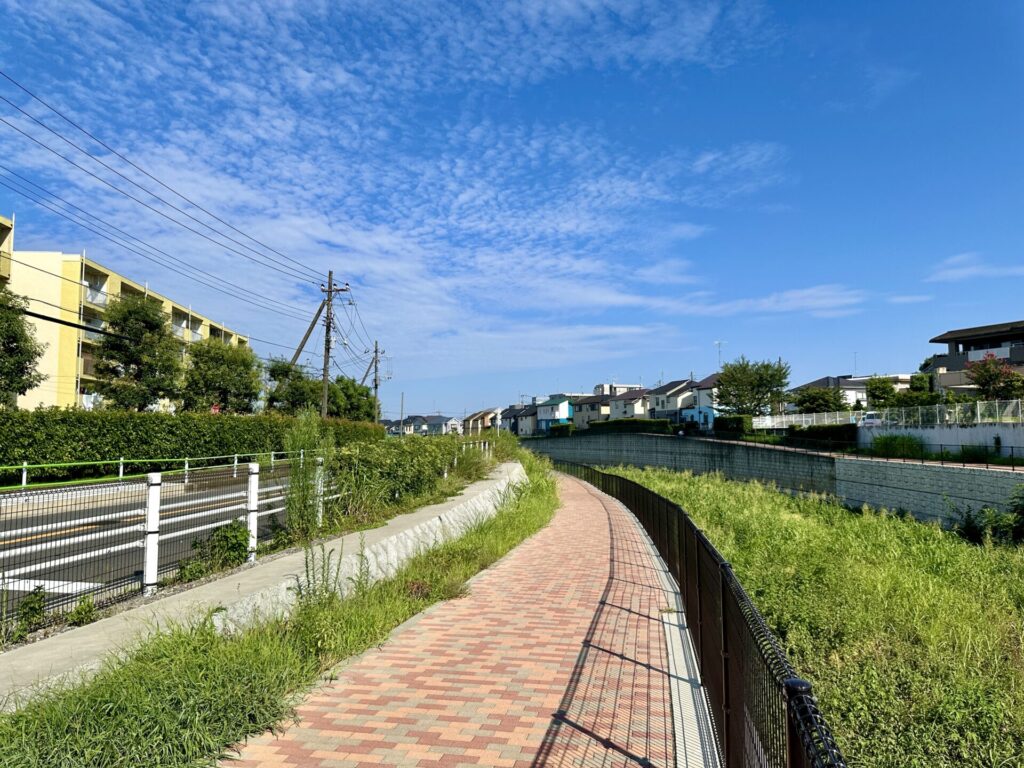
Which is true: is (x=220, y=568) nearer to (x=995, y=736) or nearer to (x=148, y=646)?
(x=148, y=646)

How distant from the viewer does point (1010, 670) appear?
6.85 meters

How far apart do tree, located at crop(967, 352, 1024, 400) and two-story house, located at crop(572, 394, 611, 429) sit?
229ft

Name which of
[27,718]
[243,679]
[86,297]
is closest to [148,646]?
[243,679]

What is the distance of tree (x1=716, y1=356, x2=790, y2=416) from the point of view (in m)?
67.1

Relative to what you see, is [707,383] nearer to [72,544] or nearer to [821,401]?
[821,401]

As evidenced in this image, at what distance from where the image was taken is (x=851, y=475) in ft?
98.7

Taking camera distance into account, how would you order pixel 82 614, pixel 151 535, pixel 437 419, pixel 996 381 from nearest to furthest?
pixel 82 614 < pixel 151 535 < pixel 996 381 < pixel 437 419

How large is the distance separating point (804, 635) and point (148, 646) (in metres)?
6.34

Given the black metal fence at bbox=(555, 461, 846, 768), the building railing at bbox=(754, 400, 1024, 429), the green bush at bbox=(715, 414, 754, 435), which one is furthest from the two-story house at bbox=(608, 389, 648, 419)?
the black metal fence at bbox=(555, 461, 846, 768)

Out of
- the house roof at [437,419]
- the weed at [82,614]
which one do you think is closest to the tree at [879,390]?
the weed at [82,614]

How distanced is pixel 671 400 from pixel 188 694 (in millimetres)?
95573

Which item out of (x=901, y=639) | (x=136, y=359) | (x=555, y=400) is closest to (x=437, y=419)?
(x=555, y=400)

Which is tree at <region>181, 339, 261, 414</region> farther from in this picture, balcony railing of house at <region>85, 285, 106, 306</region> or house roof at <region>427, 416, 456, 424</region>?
house roof at <region>427, 416, 456, 424</region>

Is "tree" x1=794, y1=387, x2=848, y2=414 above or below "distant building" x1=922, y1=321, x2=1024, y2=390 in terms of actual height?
below
